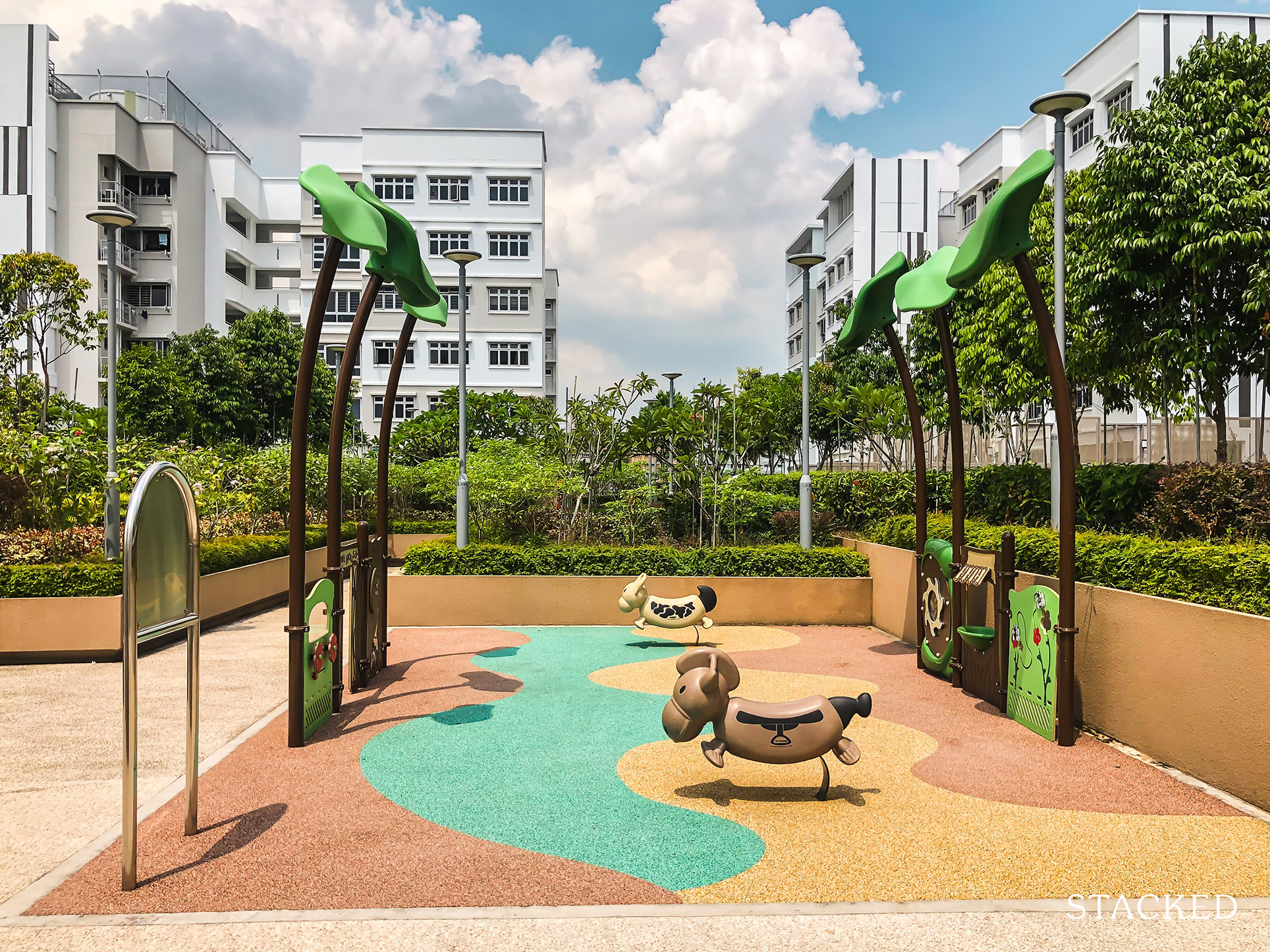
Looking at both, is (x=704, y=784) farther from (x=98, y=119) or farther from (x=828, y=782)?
(x=98, y=119)

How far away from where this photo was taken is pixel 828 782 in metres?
5.49

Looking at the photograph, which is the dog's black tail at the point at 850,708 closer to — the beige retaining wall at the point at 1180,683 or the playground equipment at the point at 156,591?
the beige retaining wall at the point at 1180,683

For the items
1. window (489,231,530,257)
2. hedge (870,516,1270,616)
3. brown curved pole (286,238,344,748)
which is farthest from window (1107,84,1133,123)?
brown curved pole (286,238,344,748)

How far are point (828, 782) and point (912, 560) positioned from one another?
632 centimetres

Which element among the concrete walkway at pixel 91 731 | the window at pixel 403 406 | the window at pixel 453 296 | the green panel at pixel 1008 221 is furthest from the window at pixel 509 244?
the green panel at pixel 1008 221

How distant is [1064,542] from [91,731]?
26.6 ft

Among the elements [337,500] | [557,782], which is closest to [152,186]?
[337,500]

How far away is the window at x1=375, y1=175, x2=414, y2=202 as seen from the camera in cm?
4222

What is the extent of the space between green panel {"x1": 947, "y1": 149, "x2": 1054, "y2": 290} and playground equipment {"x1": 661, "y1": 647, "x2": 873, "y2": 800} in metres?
3.90

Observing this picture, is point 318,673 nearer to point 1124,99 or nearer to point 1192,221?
point 1192,221

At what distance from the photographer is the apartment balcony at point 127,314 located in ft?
128

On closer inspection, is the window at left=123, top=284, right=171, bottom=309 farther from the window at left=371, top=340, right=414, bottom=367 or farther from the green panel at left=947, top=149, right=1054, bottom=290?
the green panel at left=947, top=149, right=1054, bottom=290

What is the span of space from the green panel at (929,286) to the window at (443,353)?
35.1 metres

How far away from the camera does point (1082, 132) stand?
103ft
